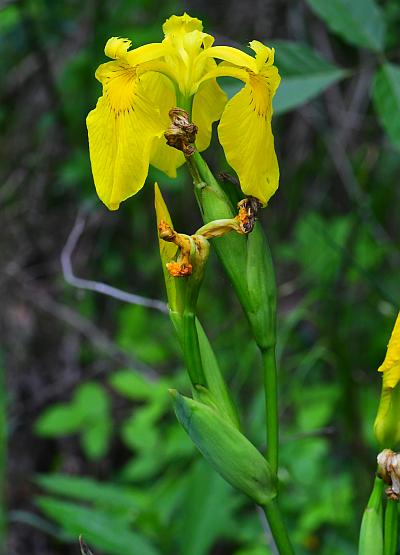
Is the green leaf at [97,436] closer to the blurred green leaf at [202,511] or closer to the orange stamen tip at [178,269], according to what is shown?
the blurred green leaf at [202,511]

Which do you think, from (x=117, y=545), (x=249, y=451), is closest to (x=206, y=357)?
(x=249, y=451)

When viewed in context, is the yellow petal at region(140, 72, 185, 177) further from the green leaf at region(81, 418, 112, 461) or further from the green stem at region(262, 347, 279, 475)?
the green leaf at region(81, 418, 112, 461)

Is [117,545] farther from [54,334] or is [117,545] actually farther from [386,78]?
[54,334]

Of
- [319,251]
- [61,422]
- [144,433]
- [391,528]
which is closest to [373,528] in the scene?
[391,528]

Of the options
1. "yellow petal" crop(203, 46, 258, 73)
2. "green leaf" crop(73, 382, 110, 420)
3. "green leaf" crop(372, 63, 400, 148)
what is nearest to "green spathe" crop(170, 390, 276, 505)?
"yellow petal" crop(203, 46, 258, 73)

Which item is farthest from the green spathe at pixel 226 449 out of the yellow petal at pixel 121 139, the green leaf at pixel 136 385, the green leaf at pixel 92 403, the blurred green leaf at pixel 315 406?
the green leaf at pixel 92 403

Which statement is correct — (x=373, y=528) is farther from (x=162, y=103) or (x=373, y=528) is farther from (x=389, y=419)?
(x=162, y=103)
